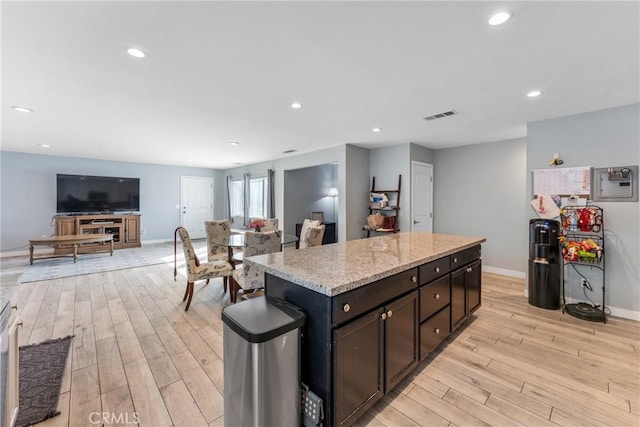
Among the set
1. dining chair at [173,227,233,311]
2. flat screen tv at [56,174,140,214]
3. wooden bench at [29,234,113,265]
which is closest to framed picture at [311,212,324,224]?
dining chair at [173,227,233,311]

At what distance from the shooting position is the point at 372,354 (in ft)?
5.28

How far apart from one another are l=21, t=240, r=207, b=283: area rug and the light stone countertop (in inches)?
189

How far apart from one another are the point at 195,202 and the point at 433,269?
341 inches

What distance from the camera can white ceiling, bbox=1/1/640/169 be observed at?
160 centimetres

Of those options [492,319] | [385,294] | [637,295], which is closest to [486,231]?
[637,295]

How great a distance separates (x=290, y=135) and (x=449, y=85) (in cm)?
262

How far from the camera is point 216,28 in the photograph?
68.0 inches

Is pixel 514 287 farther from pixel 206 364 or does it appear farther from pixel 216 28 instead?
pixel 216 28

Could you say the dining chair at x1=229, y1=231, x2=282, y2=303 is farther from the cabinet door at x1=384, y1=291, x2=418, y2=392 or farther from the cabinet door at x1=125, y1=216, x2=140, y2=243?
the cabinet door at x1=125, y1=216, x2=140, y2=243

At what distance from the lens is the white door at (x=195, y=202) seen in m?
8.79

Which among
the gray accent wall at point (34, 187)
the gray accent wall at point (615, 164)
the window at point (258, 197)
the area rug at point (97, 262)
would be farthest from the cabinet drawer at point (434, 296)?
the gray accent wall at point (34, 187)

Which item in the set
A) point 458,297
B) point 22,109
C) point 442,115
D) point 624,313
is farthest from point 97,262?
point 624,313

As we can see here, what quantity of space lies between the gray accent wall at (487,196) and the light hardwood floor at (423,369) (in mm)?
1617

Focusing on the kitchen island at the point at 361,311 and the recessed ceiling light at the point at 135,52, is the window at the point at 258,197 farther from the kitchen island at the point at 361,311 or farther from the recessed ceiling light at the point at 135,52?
the kitchen island at the point at 361,311
